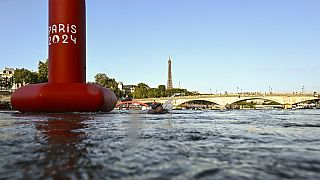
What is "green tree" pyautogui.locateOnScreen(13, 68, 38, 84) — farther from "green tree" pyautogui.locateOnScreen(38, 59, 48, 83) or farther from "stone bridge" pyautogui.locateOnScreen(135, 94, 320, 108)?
"stone bridge" pyautogui.locateOnScreen(135, 94, 320, 108)

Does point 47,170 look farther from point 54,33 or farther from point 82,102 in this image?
point 54,33

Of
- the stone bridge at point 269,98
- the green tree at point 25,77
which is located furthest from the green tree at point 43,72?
the stone bridge at point 269,98

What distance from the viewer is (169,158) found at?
425cm

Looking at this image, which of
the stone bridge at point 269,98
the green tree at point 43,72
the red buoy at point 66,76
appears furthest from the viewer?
the stone bridge at point 269,98

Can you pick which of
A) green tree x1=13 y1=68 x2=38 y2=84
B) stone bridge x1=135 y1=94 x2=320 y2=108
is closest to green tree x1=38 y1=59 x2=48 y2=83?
green tree x1=13 y1=68 x2=38 y2=84

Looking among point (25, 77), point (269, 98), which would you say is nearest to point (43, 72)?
point (25, 77)

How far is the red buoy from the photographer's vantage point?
20812mm

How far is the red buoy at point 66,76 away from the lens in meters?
20.8

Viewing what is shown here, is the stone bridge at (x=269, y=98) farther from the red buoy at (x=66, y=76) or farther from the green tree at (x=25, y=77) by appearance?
the red buoy at (x=66, y=76)

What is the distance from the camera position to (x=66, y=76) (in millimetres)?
22344

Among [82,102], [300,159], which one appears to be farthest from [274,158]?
[82,102]

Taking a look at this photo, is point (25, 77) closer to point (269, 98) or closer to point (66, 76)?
point (66, 76)

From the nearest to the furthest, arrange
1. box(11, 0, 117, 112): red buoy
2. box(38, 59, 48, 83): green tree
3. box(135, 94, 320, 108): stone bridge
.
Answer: box(11, 0, 117, 112): red buoy, box(38, 59, 48, 83): green tree, box(135, 94, 320, 108): stone bridge

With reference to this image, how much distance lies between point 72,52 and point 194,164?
19915 millimetres
